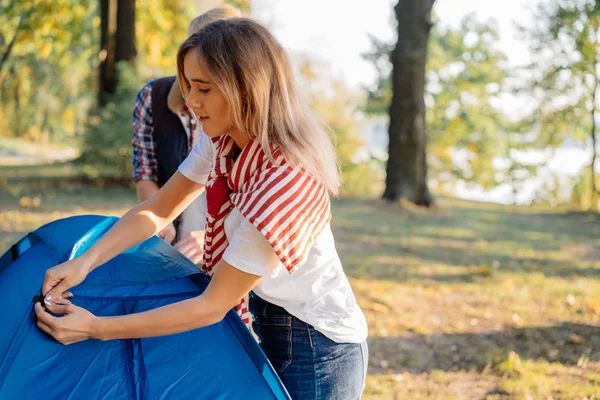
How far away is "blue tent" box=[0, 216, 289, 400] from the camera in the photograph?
1679 mm

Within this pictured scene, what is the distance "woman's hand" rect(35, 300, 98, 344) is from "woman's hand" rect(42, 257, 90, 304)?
49 millimetres

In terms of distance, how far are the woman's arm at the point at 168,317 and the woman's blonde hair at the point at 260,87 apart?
0.33 meters

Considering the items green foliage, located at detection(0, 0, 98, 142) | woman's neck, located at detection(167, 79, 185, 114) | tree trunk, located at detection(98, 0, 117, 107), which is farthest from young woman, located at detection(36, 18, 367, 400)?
tree trunk, located at detection(98, 0, 117, 107)

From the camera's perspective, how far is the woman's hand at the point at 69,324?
1.62 meters

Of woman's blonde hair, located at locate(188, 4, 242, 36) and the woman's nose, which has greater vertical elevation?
woman's blonde hair, located at locate(188, 4, 242, 36)

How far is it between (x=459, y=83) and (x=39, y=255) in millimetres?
18515

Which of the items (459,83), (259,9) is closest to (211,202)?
(459,83)

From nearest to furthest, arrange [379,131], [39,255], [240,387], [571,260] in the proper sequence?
1. [240,387]
2. [39,255]
3. [571,260]
4. [379,131]

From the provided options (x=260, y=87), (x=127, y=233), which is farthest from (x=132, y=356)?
(x=260, y=87)

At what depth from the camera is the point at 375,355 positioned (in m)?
3.95

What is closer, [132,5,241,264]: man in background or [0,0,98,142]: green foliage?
[132,5,241,264]: man in background

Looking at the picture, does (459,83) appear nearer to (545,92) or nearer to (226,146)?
(545,92)

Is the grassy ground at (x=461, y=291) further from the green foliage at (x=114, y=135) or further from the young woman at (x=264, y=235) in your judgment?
the young woman at (x=264, y=235)

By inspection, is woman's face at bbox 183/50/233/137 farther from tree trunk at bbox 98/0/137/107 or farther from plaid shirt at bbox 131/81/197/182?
tree trunk at bbox 98/0/137/107
